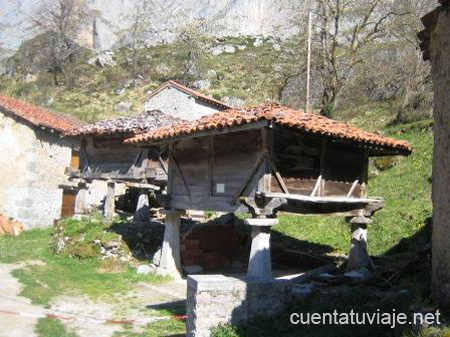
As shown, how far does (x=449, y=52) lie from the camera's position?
483 centimetres

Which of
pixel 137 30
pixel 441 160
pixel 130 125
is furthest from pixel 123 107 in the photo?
pixel 441 160

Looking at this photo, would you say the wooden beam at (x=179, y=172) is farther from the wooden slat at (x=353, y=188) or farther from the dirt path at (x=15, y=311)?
the dirt path at (x=15, y=311)

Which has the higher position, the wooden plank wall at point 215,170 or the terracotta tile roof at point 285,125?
the terracotta tile roof at point 285,125

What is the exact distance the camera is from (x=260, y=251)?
768cm

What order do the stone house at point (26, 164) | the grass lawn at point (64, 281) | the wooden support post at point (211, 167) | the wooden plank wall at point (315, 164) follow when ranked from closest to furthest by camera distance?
the grass lawn at point (64, 281) → the wooden plank wall at point (315, 164) → the wooden support post at point (211, 167) → the stone house at point (26, 164)

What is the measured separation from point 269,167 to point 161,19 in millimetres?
76474

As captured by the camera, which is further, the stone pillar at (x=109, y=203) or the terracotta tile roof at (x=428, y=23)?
the stone pillar at (x=109, y=203)

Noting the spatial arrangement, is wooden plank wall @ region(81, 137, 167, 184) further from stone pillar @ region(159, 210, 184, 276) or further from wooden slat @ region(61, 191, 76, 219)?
wooden slat @ region(61, 191, 76, 219)

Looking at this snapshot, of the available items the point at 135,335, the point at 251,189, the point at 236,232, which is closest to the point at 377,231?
the point at 236,232

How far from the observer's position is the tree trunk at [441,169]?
15.1ft

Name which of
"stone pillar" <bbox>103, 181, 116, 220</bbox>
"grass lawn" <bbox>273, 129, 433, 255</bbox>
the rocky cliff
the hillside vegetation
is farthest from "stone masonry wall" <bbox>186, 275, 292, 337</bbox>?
the rocky cliff

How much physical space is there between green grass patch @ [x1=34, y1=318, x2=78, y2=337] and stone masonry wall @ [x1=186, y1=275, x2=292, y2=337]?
183 centimetres

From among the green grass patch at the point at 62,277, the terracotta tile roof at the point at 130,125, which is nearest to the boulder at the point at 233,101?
the terracotta tile roof at the point at 130,125

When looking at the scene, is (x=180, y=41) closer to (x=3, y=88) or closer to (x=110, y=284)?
(x=3, y=88)
